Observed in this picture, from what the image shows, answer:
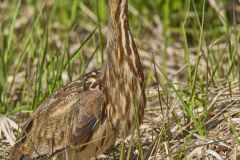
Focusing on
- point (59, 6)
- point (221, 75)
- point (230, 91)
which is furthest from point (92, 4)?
point (230, 91)

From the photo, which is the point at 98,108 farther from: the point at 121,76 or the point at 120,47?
the point at 120,47

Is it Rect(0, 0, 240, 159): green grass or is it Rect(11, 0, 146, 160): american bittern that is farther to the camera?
Rect(0, 0, 240, 159): green grass

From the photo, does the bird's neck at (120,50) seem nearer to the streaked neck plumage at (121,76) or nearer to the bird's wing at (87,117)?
the streaked neck plumage at (121,76)

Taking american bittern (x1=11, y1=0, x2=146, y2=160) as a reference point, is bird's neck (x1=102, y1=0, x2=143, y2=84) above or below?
above

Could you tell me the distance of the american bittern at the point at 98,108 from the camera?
4434 mm

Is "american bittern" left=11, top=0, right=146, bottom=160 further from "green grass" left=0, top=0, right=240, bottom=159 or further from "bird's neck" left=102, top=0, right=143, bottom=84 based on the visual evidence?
"green grass" left=0, top=0, right=240, bottom=159

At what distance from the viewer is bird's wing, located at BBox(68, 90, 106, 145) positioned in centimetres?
443

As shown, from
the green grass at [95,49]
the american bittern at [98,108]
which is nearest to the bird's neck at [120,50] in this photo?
the american bittern at [98,108]

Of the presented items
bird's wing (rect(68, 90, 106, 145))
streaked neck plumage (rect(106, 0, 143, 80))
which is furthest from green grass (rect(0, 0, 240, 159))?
bird's wing (rect(68, 90, 106, 145))

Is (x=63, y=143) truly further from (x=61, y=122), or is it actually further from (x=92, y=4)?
(x=92, y=4)

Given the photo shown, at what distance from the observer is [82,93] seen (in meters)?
4.55

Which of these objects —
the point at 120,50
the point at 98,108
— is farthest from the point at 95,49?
the point at 98,108

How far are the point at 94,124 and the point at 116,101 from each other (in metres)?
0.16

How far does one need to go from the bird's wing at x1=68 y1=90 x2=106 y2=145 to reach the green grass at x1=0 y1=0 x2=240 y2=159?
0.32 m
